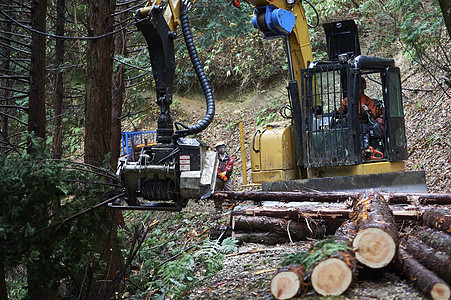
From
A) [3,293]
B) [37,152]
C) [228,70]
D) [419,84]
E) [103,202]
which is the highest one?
[228,70]

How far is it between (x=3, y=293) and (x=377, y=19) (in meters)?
15.2

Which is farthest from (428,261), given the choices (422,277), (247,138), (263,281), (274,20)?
(247,138)

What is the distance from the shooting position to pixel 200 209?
12789 mm

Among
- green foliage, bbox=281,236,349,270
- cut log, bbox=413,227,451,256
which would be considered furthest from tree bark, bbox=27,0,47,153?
cut log, bbox=413,227,451,256

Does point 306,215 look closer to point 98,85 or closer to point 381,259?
point 381,259

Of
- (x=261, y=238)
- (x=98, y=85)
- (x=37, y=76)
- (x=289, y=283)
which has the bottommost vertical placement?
(x=261, y=238)

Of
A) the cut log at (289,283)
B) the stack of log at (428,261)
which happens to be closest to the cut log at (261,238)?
the stack of log at (428,261)

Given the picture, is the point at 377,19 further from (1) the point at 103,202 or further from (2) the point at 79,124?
(2) the point at 79,124

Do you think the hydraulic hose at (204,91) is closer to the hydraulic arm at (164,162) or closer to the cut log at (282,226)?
the hydraulic arm at (164,162)

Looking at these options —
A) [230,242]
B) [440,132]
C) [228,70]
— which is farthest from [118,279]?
[228,70]

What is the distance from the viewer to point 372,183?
26.5 feet

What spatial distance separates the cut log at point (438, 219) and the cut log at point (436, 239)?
0.36 ft

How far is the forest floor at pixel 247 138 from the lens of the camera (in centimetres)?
451

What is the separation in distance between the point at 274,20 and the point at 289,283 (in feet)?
18.3
